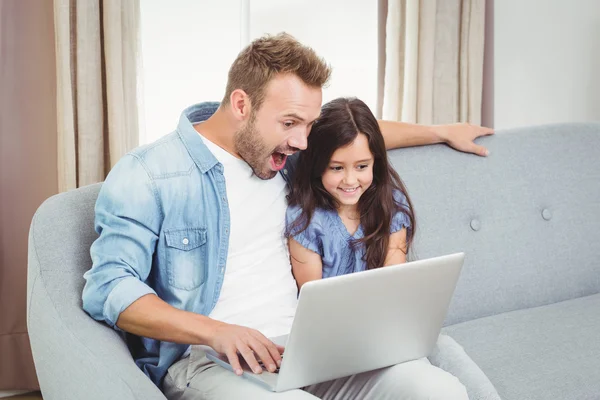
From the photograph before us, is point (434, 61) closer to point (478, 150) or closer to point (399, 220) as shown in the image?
point (478, 150)

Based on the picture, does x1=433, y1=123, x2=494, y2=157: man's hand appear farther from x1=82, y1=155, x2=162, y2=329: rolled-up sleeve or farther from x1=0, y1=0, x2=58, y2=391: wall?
x1=0, y1=0, x2=58, y2=391: wall

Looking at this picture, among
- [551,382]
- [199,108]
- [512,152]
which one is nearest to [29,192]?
[199,108]

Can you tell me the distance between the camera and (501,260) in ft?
6.68

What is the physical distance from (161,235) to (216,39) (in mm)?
1537

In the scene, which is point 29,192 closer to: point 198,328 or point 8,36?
point 8,36

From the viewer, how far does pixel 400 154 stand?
1.96m

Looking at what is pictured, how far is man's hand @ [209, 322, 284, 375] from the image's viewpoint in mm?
1241

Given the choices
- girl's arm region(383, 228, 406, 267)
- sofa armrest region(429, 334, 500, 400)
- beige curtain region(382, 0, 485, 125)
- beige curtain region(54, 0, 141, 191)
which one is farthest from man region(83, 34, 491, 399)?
beige curtain region(382, 0, 485, 125)

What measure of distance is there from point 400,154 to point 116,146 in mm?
978

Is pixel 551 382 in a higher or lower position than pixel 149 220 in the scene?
lower

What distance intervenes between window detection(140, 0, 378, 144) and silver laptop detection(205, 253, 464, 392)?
1.46 metres

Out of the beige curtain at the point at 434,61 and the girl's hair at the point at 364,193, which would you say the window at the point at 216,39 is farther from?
the girl's hair at the point at 364,193

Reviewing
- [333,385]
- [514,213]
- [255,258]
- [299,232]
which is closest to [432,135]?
[514,213]

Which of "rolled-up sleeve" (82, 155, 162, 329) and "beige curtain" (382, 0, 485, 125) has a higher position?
"beige curtain" (382, 0, 485, 125)
